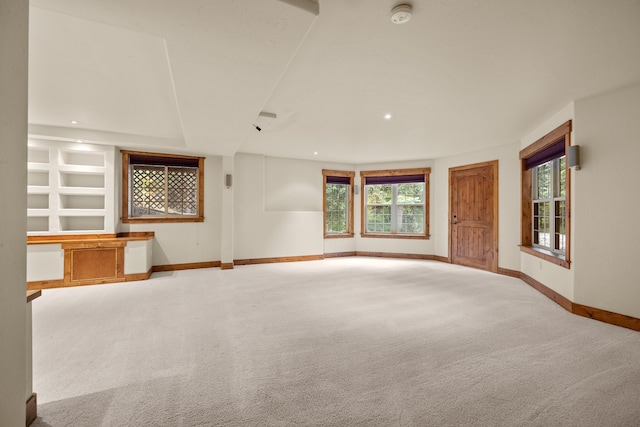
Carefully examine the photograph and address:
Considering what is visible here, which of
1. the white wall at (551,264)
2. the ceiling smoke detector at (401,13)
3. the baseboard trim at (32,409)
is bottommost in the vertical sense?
the baseboard trim at (32,409)

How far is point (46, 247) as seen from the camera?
437 cm

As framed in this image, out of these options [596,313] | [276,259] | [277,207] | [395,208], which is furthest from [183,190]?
[596,313]

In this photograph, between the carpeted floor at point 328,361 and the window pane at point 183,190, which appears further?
the window pane at point 183,190

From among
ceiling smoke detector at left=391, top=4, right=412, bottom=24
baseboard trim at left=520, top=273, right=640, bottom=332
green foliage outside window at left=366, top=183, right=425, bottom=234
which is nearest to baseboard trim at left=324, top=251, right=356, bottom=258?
green foliage outside window at left=366, top=183, right=425, bottom=234

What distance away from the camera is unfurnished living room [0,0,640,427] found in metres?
1.68

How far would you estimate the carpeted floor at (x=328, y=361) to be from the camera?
1.65m

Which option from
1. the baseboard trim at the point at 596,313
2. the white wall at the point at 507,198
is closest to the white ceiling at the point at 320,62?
the white wall at the point at 507,198

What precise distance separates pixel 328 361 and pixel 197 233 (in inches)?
180

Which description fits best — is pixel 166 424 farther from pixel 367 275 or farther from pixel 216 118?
pixel 367 275

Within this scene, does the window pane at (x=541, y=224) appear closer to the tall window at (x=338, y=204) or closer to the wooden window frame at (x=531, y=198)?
the wooden window frame at (x=531, y=198)

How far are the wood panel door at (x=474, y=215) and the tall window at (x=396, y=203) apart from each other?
719 mm

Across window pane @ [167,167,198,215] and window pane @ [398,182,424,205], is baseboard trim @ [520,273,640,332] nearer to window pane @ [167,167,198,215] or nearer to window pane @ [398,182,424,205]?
window pane @ [398,182,424,205]

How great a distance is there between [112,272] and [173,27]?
4.38 metres

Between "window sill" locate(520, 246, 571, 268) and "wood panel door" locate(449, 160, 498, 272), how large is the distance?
Answer: 2.64 feet
